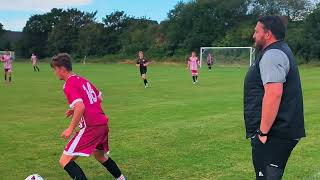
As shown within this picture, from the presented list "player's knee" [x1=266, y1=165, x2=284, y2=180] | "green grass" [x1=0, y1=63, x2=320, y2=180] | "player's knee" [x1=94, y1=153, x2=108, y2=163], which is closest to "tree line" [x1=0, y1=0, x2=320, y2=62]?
"green grass" [x1=0, y1=63, x2=320, y2=180]

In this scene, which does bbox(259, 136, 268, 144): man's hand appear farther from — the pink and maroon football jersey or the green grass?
the green grass

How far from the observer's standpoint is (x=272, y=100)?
4238 mm

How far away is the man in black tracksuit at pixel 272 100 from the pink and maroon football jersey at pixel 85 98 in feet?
6.98

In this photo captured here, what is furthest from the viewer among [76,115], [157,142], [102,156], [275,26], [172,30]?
[172,30]

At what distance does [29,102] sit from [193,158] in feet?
35.6

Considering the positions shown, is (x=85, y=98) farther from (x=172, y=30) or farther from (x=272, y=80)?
(x=172, y=30)

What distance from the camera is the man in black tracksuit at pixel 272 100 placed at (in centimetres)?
426

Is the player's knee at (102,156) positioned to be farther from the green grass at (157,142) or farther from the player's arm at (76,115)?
the player's arm at (76,115)

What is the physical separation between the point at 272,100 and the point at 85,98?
251 centimetres

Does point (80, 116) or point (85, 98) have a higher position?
point (85, 98)

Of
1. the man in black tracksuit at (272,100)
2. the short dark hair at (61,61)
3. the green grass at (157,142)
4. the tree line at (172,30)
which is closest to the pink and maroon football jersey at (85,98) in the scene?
the short dark hair at (61,61)

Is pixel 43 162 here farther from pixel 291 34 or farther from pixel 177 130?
pixel 291 34

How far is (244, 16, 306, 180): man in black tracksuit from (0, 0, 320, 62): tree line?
6404cm

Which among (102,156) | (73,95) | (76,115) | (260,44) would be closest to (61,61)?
(73,95)
